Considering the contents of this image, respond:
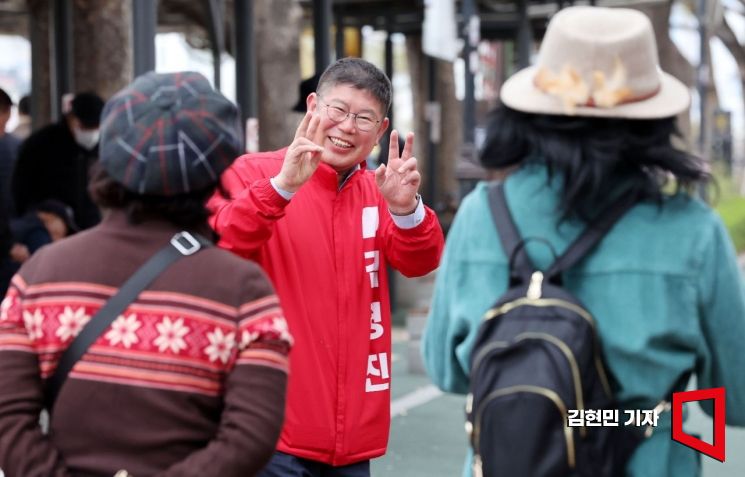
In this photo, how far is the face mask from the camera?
8945 millimetres

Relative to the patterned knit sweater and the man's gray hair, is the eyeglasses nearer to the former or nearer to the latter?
the man's gray hair

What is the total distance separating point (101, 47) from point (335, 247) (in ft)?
26.8

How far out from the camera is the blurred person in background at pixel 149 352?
2.77 meters

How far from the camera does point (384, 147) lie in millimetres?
14570

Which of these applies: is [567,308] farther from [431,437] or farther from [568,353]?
[431,437]

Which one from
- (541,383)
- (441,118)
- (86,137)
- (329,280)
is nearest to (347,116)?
(329,280)

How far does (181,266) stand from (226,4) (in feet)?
53.4

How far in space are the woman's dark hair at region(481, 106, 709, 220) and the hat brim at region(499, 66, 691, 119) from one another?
0.03 metres

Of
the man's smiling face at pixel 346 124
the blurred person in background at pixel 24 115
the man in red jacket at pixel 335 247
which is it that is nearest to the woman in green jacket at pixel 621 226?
the man in red jacket at pixel 335 247

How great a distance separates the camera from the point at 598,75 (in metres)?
3.02

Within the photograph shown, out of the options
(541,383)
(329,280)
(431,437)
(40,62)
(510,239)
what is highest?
(510,239)

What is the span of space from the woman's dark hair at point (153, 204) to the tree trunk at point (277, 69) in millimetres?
10252

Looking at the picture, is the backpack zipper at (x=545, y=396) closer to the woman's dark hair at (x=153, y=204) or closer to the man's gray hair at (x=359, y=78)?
the woman's dark hair at (x=153, y=204)

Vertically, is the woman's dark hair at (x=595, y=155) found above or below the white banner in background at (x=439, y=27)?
above
